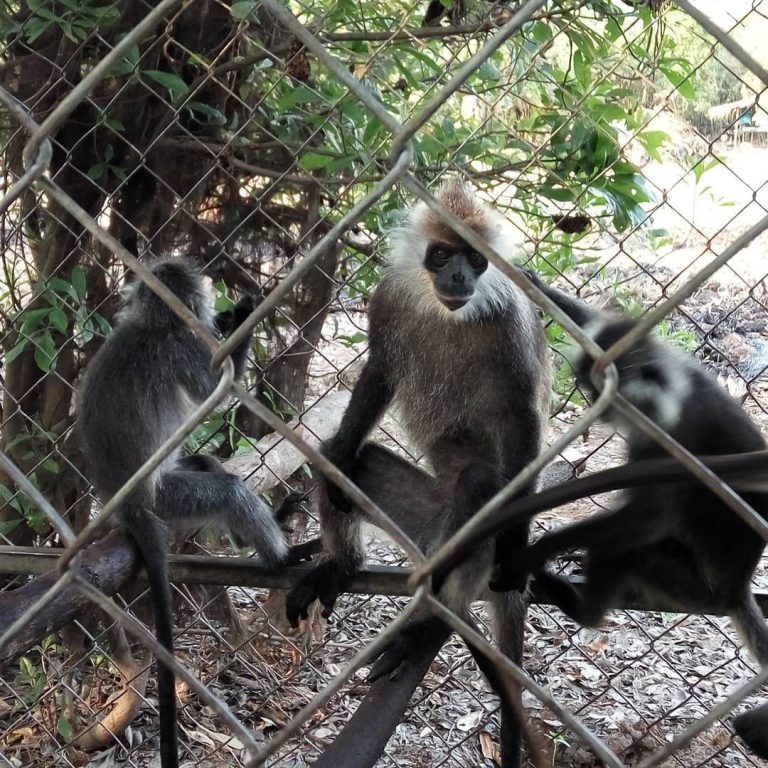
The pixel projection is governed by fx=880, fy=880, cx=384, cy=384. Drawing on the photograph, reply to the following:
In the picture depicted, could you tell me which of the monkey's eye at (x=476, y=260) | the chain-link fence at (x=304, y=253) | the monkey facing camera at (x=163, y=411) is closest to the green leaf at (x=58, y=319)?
the chain-link fence at (x=304, y=253)

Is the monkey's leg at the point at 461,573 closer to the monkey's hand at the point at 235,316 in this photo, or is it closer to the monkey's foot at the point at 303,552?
the monkey's foot at the point at 303,552

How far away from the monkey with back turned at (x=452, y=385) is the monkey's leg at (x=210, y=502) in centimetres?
44

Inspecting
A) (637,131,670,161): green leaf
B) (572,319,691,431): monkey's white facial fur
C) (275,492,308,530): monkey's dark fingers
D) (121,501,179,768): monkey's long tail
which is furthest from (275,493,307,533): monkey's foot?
(637,131,670,161): green leaf

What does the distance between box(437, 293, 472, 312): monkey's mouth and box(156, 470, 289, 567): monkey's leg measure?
0.90 m

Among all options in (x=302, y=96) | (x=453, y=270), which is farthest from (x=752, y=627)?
(x=302, y=96)

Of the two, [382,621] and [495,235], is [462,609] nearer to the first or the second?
[495,235]

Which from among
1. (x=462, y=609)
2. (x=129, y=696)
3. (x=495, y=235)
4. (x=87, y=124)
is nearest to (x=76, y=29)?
(x=87, y=124)

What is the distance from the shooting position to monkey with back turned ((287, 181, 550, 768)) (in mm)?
2043

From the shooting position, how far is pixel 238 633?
309 cm

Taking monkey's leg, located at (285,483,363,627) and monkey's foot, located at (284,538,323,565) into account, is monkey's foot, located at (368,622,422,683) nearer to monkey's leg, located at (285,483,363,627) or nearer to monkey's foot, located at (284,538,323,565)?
monkey's leg, located at (285,483,363,627)

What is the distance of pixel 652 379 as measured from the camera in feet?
6.62

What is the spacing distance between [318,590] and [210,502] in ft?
1.94

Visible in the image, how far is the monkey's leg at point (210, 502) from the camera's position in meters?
2.60

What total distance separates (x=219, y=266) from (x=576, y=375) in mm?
1371
